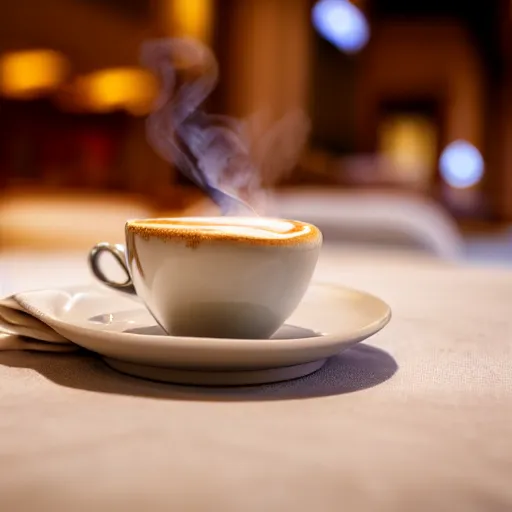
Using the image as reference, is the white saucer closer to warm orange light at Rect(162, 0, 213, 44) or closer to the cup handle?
the cup handle

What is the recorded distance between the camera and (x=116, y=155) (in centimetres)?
560

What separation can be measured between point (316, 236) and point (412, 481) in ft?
0.72

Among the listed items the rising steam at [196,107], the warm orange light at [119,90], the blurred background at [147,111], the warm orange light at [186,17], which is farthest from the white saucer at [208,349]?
the warm orange light at [119,90]

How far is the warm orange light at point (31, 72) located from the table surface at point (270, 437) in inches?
198

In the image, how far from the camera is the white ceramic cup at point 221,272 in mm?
420

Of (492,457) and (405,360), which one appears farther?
(405,360)

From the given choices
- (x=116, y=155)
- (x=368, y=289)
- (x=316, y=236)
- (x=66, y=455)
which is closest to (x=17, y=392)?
(x=66, y=455)

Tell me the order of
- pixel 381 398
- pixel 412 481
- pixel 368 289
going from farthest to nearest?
pixel 368 289, pixel 381 398, pixel 412 481

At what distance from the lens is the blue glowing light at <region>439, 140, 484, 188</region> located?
10.4 m

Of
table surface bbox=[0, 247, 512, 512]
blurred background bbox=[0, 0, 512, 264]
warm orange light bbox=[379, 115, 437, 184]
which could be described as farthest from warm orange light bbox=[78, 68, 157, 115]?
warm orange light bbox=[379, 115, 437, 184]

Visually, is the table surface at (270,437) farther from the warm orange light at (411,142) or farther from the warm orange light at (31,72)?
the warm orange light at (411,142)

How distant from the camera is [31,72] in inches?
201

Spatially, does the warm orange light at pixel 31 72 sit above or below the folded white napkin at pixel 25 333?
above

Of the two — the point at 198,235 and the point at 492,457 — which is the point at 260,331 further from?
the point at 492,457
